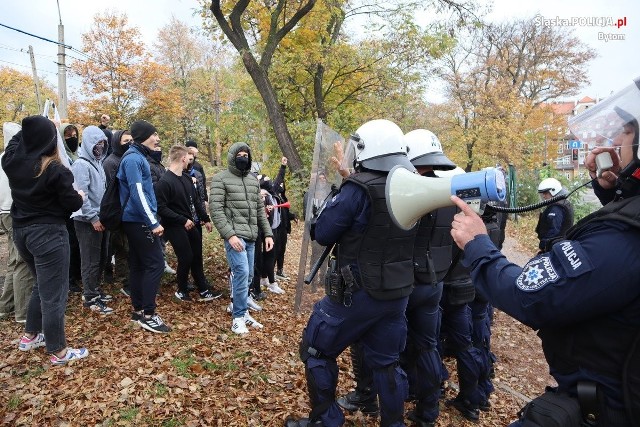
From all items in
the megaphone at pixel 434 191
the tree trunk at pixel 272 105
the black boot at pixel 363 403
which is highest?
the tree trunk at pixel 272 105

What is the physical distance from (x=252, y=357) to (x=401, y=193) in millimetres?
3007

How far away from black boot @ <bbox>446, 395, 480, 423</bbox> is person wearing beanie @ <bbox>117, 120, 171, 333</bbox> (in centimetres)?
328

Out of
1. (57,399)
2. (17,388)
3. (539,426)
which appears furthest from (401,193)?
(17,388)

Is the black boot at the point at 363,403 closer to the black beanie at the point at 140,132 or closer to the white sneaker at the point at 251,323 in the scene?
Answer: the white sneaker at the point at 251,323

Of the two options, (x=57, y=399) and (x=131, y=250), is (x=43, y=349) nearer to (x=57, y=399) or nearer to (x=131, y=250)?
(x=57, y=399)

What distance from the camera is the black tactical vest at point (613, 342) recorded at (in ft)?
4.70

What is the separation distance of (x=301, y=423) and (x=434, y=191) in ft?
7.52

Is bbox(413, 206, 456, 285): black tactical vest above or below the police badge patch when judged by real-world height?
below

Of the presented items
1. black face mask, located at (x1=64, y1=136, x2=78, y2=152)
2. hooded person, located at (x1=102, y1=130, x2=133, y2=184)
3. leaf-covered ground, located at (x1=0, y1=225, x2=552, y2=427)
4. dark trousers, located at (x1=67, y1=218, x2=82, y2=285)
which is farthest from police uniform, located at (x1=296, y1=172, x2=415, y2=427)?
black face mask, located at (x1=64, y1=136, x2=78, y2=152)

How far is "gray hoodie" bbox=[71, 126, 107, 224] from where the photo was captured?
4.78 meters

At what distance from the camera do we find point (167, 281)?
6.23m

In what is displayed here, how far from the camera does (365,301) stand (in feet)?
9.23

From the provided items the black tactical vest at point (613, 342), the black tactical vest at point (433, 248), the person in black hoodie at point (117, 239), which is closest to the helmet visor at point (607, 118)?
the black tactical vest at point (613, 342)

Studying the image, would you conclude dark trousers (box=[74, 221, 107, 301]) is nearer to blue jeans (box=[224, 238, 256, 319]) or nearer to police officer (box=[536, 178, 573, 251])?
blue jeans (box=[224, 238, 256, 319])
